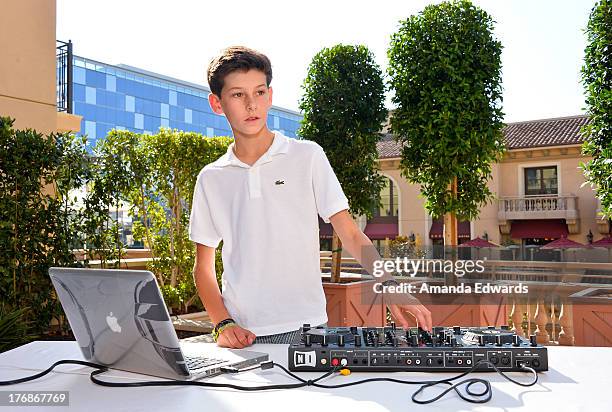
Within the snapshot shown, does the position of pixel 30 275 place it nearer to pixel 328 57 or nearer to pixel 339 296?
pixel 339 296

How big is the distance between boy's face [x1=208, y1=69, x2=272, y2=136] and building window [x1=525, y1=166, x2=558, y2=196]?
2217 centimetres

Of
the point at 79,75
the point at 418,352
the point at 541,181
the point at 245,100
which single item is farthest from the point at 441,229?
the point at 418,352

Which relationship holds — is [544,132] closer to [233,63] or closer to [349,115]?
[349,115]

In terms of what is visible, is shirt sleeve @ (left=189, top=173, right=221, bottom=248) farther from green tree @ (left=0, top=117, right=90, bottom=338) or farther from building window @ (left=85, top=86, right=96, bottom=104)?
building window @ (left=85, top=86, right=96, bottom=104)

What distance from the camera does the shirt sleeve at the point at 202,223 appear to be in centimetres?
210

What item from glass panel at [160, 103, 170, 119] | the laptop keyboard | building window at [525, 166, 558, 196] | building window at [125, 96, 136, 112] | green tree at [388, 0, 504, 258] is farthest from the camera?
glass panel at [160, 103, 170, 119]

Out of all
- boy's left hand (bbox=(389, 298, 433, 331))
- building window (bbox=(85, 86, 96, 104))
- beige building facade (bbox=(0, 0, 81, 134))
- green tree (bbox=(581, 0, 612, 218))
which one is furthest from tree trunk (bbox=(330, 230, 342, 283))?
building window (bbox=(85, 86, 96, 104))

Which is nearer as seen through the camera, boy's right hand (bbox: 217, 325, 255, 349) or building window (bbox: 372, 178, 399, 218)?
boy's right hand (bbox: 217, 325, 255, 349)

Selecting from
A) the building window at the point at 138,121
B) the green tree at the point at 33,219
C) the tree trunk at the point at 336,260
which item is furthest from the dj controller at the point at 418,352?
the building window at the point at 138,121

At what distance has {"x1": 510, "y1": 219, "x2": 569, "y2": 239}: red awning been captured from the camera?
2232cm

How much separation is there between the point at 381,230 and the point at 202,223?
24.1 metres

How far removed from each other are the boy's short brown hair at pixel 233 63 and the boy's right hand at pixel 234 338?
A: 79 cm

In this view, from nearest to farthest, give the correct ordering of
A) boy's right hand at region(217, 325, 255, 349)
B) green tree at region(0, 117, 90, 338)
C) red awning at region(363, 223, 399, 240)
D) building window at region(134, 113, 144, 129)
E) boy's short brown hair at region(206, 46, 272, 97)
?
boy's right hand at region(217, 325, 255, 349) < boy's short brown hair at region(206, 46, 272, 97) < green tree at region(0, 117, 90, 338) < red awning at region(363, 223, 399, 240) < building window at region(134, 113, 144, 129)

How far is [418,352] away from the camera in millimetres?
1324
